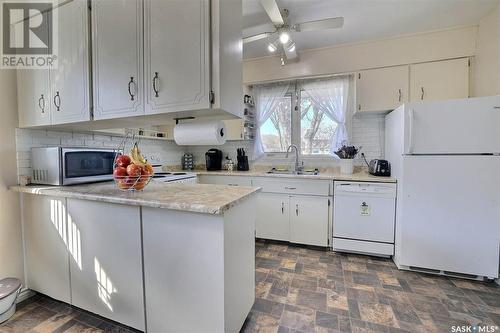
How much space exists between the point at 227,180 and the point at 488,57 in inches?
122

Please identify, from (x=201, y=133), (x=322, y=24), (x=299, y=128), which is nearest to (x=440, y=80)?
(x=322, y=24)

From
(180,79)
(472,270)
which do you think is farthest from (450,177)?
(180,79)

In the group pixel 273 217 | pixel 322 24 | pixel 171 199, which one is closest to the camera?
pixel 171 199

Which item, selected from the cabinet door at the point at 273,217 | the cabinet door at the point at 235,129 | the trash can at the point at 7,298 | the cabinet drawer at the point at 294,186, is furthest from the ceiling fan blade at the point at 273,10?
the trash can at the point at 7,298

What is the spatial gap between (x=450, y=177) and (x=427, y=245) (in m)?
0.68

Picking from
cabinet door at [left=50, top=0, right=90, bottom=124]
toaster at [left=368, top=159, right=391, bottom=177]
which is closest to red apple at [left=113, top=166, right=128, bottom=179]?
cabinet door at [left=50, top=0, right=90, bottom=124]

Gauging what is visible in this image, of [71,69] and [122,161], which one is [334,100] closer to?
[122,161]

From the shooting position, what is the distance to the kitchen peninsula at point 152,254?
114cm

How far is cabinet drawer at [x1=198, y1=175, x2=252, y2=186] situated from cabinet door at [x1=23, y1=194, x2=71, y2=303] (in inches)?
69.0

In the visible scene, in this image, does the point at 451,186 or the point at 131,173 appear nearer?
the point at 131,173

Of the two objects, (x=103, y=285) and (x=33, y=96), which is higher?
(x=33, y=96)

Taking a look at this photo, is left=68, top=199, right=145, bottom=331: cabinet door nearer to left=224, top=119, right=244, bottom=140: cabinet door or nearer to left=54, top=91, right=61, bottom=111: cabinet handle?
left=54, top=91, right=61, bottom=111: cabinet handle

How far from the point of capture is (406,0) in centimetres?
201

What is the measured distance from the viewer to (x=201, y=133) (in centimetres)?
144
